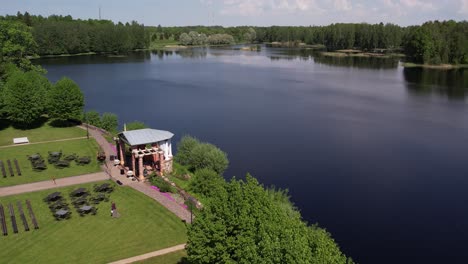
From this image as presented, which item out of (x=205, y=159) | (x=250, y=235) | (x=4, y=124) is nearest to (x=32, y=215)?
(x=205, y=159)

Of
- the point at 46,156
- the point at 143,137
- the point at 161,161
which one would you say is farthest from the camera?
the point at 46,156

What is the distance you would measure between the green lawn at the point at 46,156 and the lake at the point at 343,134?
636 inches

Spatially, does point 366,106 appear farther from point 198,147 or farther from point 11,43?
point 11,43

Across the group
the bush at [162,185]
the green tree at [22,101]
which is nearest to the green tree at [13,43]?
the green tree at [22,101]

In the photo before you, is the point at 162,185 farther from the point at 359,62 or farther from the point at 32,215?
the point at 359,62

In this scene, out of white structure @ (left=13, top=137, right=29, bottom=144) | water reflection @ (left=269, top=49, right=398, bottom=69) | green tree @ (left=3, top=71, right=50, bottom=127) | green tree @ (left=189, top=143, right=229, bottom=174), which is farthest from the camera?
water reflection @ (left=269, top=49, right=398, bottom=69)

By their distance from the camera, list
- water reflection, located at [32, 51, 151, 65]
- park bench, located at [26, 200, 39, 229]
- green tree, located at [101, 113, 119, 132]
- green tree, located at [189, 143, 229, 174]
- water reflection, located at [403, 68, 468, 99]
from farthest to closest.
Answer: water reflection, located at [32, 51, 151, 65]
water reflection, located at [403, 68, 468, 99]
green tree, located at [101, 113, 119, 132]
green tree, located at [189, 143, 229, 174]
park bench, located at [26, 200, 39, 229]

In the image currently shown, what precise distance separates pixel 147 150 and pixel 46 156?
13.8 meters

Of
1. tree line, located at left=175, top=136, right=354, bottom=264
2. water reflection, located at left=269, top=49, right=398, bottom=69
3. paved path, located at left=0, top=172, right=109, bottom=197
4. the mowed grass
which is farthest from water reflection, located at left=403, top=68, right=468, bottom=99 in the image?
tree line, located at left=175, top=136, right=354, bottom=264

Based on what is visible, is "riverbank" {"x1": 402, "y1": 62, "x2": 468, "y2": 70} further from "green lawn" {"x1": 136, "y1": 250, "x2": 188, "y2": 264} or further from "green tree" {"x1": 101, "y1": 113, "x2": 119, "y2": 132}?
"green lawn" {"x1": 136, "y1": 250, "x2": 188, "y2": 264}

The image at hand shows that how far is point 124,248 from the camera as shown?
30.2 metres

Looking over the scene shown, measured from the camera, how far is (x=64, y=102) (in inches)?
2427

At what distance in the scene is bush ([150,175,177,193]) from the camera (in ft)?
132

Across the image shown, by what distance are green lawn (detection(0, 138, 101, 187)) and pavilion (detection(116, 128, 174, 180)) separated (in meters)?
4.15
